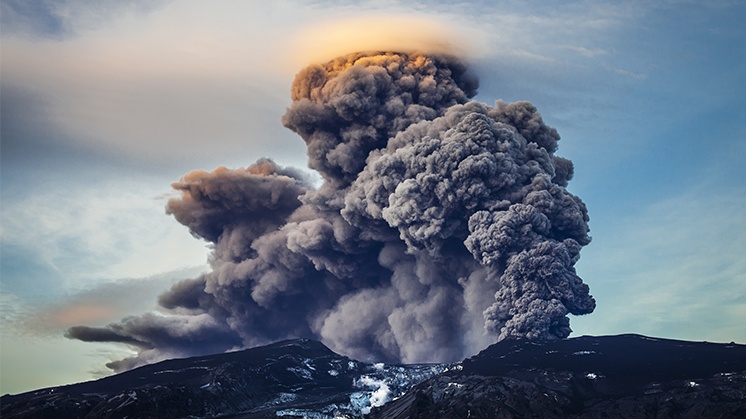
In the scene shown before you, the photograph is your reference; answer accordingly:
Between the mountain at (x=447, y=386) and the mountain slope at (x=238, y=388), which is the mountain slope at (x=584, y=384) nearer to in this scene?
the mountain at (x=447, y=386)

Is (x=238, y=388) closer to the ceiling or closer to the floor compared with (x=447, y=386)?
closer to the ceiling

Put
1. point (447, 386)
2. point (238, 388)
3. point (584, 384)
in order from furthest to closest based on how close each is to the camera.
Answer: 1. point (238, 388)
2. point (447, 386)
3. point (584, 384)

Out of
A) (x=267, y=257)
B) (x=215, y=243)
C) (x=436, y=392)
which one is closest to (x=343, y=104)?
(x=267, y=257)

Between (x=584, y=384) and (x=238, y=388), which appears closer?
(x=584, y=384)

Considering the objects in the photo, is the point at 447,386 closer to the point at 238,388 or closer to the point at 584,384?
the point at 584,384

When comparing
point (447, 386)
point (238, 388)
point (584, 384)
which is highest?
point (238, 388)

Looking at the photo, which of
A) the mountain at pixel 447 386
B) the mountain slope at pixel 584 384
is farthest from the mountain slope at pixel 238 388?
the mountain slope at pixel 584 384

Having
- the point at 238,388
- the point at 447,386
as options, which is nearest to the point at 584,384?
the point at 447,386

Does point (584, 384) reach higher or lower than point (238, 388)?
lower

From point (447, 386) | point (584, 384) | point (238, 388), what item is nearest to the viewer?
point (584, 384)

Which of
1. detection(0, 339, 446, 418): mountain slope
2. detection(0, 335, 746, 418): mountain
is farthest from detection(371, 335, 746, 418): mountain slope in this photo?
detection(0, 339, 446, 418): mountain slope
